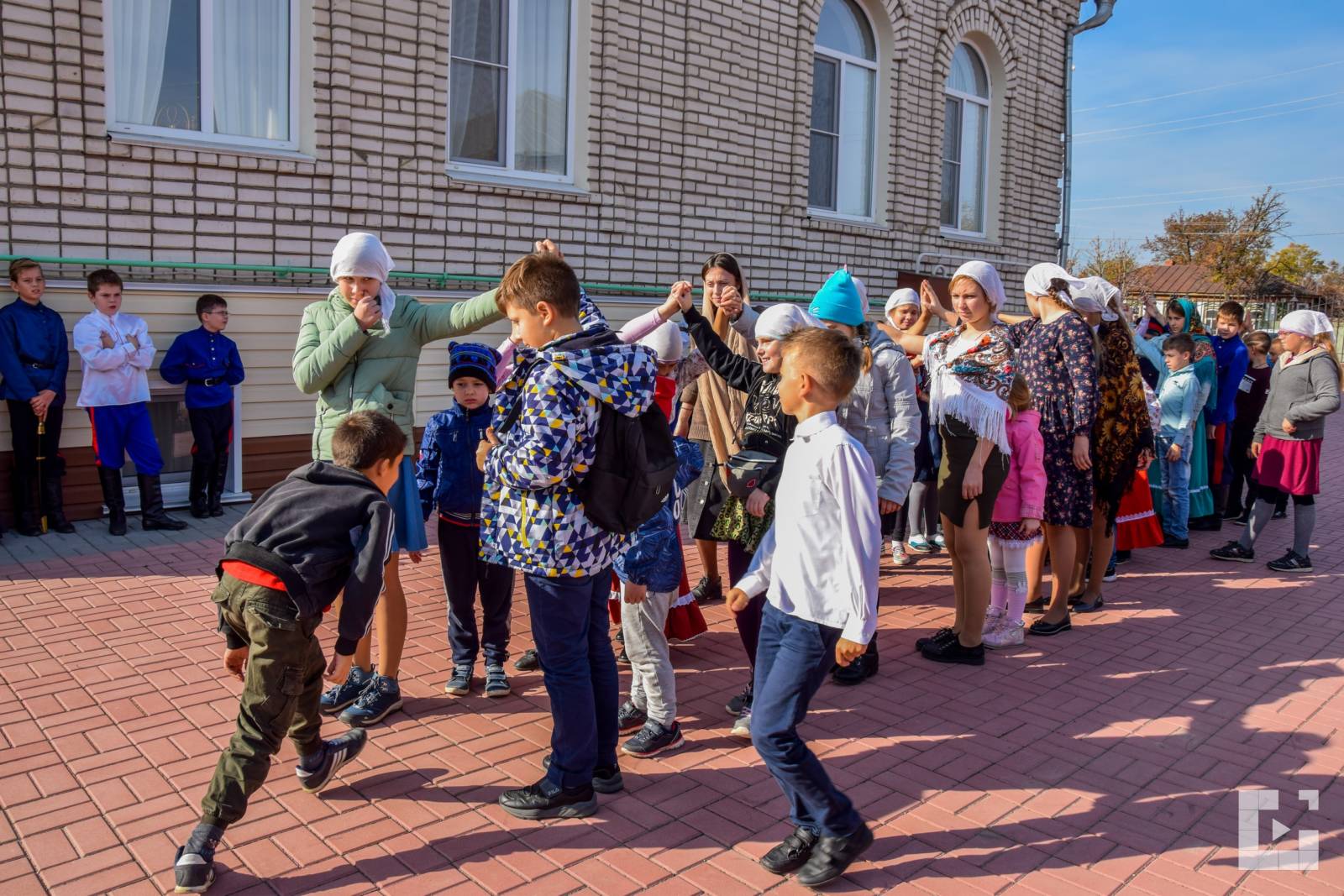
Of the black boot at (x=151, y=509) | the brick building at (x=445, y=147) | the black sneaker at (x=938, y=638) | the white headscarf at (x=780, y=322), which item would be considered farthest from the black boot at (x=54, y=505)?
the black sneaker at (x=938, y=638)

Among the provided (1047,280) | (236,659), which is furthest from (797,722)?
(1047,280)

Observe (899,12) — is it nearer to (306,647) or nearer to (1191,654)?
(1191,654)

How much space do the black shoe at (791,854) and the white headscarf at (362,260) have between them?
254 cm

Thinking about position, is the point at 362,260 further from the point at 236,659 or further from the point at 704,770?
Answer: the point at 704,770

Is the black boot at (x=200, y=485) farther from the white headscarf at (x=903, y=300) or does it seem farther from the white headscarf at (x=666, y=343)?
the white headscarf at (x=903, y=300)

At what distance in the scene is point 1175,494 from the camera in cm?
866

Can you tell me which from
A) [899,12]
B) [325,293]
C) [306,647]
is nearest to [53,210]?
[325,293]

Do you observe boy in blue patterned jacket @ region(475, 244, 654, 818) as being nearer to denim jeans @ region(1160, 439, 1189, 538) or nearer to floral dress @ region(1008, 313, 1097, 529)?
floral dress @ region(1008, 313, 1097, 529)

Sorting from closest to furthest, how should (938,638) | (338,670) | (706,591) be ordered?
(338,670), (938,638), (706,591)

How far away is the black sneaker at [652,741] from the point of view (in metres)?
4.25

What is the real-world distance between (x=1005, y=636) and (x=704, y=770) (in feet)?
7.86

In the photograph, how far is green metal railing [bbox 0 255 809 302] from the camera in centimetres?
729

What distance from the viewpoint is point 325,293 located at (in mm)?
8336

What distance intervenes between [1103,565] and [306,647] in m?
5.04
